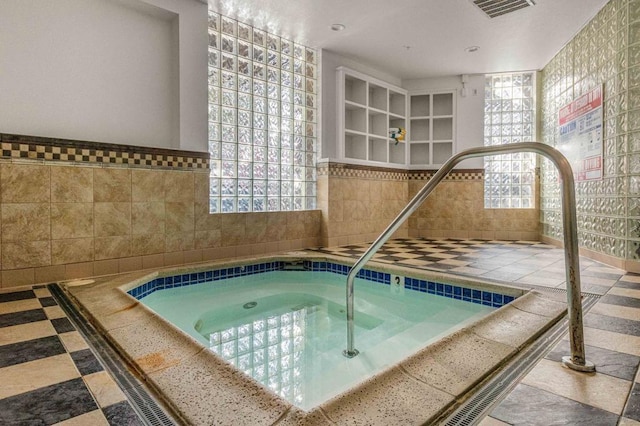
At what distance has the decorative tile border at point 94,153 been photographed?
8.49ft

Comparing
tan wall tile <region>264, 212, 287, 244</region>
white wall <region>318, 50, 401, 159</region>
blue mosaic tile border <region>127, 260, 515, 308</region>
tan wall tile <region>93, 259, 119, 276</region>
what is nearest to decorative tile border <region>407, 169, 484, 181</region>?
white wall <region>318, 50, 401, 159</region>

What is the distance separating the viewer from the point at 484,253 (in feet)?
13.4

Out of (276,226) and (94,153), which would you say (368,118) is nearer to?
(276,226)

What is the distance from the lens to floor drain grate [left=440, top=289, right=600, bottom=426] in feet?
3.31

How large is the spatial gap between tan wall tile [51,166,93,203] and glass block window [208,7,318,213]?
1076 millimetres

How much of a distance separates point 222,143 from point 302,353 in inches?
95.9

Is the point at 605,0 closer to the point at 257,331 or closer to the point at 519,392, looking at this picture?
the point at 519,392

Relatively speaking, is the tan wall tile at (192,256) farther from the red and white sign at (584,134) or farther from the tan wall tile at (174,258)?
the red and white sign at (584,134)

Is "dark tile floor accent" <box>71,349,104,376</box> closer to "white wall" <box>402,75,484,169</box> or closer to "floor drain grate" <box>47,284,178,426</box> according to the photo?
"floor drain grate" <box>47,284,178,426</box>

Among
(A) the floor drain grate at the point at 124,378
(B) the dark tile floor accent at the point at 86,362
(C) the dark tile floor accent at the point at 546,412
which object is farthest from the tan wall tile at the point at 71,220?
(C) the dark tile floor accent at the point at 546,412

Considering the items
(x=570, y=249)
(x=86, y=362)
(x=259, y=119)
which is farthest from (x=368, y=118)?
(x=86, y=362)

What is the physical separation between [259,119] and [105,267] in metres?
2.11

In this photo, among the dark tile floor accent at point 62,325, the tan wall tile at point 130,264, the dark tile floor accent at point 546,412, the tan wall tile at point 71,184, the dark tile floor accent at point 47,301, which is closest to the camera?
the dark tile floor accent at point 546,412

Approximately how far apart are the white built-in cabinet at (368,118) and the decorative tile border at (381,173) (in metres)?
0.12
